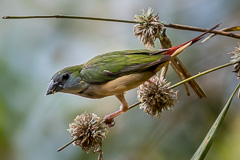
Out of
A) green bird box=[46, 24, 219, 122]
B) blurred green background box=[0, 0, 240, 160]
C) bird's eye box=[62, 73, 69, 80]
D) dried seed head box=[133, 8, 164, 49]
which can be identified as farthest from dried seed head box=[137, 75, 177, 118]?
blurred green background box=[0, 0, 240, 160]

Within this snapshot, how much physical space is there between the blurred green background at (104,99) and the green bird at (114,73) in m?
1.40

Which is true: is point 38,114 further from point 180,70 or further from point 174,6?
point 180,70

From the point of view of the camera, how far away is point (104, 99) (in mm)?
3477

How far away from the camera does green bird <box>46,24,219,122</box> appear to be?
180 centimetres

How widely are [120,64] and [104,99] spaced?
5.35ft

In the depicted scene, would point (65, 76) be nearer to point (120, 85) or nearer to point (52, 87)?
point (52, 87)

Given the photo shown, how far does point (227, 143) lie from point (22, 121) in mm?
1937

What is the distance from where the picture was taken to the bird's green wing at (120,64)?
180 cm

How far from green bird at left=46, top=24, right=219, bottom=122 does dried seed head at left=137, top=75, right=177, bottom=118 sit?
0.07 metres

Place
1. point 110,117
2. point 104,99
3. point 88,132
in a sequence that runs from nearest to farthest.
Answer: point 88,132, point 110,117, point 104,99

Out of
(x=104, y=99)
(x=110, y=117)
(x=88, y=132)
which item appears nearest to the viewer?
(x=88, y=132)

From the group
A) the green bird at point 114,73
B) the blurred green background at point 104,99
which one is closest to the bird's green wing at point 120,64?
the green bird at point 114,73

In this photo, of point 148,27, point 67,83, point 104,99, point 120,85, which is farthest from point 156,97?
point 104,99

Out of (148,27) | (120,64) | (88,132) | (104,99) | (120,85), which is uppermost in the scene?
(104,99)
